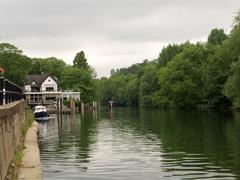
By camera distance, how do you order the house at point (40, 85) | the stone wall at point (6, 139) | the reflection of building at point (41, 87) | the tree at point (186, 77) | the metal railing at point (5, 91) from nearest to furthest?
the stone wall at point (6, 139) < the metal railing at point (5, 91) < the tree at point (186, 77) < the reflection of building at point (41, 87) < the house at point (40, 85)

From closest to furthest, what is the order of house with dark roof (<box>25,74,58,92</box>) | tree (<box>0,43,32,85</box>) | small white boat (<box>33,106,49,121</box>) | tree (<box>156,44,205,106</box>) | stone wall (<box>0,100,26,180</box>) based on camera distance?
stone wall (<box>0,100,26,180</box>) < small white boat (<box>33,106,49,121</box>) < tree (<box>0,43,32,85</box>) < tree (<box>156,44,205,106</box>) < house with dark roof (<box>25,74,58,92</box>)

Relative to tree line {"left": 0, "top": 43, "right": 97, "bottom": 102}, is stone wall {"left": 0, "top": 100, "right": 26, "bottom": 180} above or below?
below

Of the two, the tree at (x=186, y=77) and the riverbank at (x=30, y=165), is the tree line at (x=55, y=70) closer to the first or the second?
the tree at (x=186, y=77)

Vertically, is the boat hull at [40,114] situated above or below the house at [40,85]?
below

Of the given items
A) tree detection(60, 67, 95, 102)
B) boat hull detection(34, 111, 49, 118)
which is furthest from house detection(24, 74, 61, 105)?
boat hull detection(34, 111, 49, 118)

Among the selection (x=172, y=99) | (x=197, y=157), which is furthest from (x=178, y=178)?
(x=172, y=99)

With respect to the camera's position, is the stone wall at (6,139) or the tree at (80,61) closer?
the stone wall at (6,139)

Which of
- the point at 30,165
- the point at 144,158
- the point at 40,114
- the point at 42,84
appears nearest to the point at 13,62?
the point at 42,84

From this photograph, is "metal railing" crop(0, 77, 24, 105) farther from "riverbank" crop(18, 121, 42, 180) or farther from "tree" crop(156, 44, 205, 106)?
"tree" crop(156, 44, 205, 106)

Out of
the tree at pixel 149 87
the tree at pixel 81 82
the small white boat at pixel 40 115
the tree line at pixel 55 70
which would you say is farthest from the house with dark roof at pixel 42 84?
the small white boat at pixel 40 115

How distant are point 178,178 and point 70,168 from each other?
6327mm

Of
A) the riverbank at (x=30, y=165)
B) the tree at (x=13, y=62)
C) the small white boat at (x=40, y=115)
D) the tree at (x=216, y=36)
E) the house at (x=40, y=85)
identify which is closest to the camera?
the riverbank at (x=30, y=165)

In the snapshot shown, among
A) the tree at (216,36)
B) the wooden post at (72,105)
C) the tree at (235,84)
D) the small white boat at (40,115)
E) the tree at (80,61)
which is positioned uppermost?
the tree at (216,36)

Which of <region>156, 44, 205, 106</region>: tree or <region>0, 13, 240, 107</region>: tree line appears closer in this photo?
<region>0, 13, 240, 107</region>: tree line
